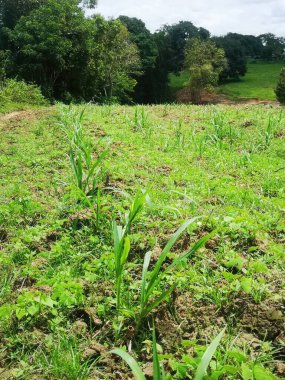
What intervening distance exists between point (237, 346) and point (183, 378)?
0.38 m

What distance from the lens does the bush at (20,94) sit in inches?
734

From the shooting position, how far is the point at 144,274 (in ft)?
7.58

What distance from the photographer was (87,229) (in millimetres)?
3586

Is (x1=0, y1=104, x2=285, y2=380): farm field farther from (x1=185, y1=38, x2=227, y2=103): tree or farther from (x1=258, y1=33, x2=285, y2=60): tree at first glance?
(x1=258, y1=33, x2=285, y2=60): tree

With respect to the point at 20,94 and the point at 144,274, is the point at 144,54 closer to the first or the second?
the point at 20,94

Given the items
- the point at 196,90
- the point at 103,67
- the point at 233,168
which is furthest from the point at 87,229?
the point at 196,90

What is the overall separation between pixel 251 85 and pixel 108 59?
75.3ft

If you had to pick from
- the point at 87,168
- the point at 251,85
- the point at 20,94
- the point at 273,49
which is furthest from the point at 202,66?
the point at 273,49

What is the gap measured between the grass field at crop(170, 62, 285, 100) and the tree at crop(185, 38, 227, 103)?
1.64 metres

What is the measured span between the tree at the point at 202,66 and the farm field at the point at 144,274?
3049cm

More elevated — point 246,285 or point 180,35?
point 180,35

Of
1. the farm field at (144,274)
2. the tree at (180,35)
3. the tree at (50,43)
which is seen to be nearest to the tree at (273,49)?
the tree at (180,35)

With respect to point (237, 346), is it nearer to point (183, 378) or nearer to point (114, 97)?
point (183, 378)

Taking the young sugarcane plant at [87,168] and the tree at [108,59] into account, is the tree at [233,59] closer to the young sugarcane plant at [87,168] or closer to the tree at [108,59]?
the tree at [108,59]
